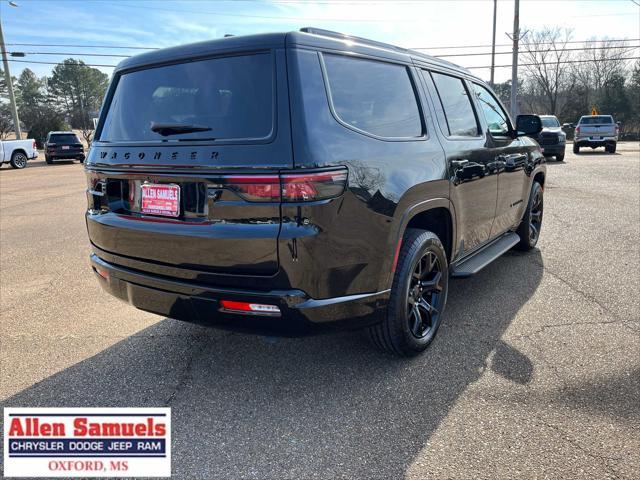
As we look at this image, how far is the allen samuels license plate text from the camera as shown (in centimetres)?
229

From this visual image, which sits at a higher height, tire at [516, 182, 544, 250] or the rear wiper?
the rear wiper

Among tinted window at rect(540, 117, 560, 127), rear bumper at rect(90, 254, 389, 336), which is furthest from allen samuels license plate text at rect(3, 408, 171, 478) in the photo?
tinted window at rect(540, 117, 560, 127)

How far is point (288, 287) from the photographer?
93.0 inches

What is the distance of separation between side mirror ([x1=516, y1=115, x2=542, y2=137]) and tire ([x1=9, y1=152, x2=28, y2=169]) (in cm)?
2330

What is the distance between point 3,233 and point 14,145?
17.1 metres

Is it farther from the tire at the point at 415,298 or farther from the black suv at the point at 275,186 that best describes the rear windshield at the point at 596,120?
the tire at the point at 415,298

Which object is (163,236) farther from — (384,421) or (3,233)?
(3,233)

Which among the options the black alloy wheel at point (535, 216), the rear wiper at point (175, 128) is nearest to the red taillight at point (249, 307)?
the rear wiper at point (175, 128)

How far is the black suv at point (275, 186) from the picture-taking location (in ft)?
7.69

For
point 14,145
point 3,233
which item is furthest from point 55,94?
point 3,233

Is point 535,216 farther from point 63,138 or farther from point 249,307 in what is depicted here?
point 63,138

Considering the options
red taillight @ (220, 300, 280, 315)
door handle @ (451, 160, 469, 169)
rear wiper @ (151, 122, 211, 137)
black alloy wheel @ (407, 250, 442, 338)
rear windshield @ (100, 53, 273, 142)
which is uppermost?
rear windshield @ (100, 53, 273, 142)

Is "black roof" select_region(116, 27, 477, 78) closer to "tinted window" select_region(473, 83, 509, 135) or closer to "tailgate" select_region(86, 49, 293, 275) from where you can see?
"tailgate" select_region(86, 49, 293, 275)

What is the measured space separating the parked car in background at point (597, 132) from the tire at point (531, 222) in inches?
783
